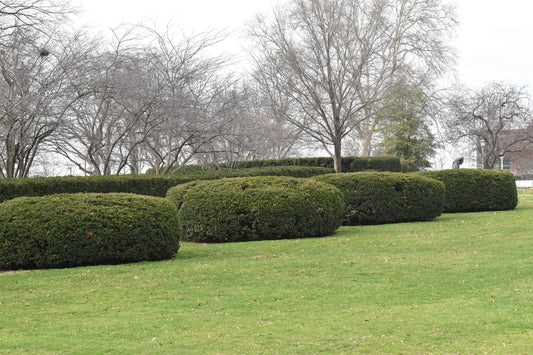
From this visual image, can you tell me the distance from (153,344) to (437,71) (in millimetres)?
26657

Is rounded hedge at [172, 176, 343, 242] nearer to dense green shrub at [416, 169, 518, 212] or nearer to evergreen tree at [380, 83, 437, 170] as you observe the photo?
dense green shrub at [416, 169, 518, 212]

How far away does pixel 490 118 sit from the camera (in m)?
34.7

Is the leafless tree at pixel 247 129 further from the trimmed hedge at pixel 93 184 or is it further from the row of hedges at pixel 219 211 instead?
the row of hedges at pixel 219 211

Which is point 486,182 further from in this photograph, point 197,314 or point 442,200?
point 197,314

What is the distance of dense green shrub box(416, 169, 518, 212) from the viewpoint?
51.8 feet

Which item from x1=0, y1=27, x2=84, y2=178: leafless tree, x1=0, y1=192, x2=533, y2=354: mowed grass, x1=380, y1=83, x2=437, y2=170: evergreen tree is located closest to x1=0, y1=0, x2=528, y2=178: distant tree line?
x1=0, y1=27, x2=84, y2=178: leafless tree

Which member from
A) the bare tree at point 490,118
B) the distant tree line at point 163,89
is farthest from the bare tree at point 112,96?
the bare tree at point 490,118

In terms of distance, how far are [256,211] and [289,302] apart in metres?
4.90

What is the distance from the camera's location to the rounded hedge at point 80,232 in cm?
822

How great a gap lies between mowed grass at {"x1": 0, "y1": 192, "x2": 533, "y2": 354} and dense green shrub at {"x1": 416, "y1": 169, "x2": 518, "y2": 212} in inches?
248

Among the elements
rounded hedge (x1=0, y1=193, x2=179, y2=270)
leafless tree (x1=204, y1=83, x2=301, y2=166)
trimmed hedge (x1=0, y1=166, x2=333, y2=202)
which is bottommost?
rounded hedge (x1=0, y1=193, x2=179, y2=270)

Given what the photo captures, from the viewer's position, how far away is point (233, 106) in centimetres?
1939

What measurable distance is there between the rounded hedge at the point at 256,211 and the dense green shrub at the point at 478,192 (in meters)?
5.91

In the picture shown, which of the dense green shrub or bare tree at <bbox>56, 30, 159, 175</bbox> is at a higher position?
bare tree at <bbox>56, 30, 159, 175</bbox>
